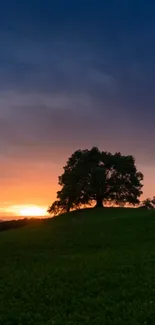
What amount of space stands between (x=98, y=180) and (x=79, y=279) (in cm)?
6277

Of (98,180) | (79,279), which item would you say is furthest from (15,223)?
(79,279)

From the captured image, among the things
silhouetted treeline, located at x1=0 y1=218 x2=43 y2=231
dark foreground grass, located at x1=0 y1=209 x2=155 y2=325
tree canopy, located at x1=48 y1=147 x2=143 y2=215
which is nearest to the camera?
dark foreground grass, located at x1=0 y1=209 x2=155 y2=325

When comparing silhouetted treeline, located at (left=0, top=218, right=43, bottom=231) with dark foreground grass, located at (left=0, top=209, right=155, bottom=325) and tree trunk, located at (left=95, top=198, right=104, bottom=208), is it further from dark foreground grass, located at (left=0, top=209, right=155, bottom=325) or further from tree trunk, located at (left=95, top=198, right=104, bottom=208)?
dark foreground grass, located at (left=0, top=209, right=155, bottom=325)

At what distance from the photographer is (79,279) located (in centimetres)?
2423

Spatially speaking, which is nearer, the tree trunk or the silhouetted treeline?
the silhouetted treeline

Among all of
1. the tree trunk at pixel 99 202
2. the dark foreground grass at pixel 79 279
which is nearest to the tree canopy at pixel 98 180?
the tree trunk at pixel 99 202

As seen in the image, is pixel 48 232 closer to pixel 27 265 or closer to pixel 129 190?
pixel 27 265

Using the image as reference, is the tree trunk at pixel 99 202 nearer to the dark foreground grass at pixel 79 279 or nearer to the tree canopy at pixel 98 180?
the tree canopy at pixel 98 180

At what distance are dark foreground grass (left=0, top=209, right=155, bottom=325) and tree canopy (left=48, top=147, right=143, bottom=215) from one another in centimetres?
4035

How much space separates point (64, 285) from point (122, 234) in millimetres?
24835

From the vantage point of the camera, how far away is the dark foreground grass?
17.2 metres

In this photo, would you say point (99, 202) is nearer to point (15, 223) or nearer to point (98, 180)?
point (98, 180)

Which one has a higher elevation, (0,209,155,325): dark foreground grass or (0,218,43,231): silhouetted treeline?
(0,218,43,231): silhouetted treeline

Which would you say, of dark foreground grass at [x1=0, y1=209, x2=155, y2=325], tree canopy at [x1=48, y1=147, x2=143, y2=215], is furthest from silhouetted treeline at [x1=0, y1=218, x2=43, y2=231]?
dark foreground grass at [x1=0, y1=209, x2=155, y2=325]
